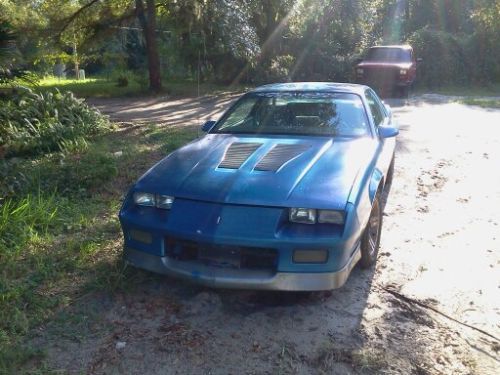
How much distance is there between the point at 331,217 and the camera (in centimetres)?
316

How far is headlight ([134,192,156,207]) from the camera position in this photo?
3.52 m

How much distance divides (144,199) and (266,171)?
0.87 metres

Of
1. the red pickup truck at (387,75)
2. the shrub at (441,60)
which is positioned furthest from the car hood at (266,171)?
the shrub at (441,60)

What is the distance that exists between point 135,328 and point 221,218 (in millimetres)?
856

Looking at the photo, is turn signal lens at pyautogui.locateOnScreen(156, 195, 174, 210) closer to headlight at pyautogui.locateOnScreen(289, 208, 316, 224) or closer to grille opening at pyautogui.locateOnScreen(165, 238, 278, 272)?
grille opening at pyautogui.locateOnScreen(165, 238, 278, 272)

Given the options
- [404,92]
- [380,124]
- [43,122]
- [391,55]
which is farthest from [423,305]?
[391,55]

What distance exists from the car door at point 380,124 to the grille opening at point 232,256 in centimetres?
149

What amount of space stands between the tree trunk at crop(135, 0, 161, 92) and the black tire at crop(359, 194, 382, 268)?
13.2m

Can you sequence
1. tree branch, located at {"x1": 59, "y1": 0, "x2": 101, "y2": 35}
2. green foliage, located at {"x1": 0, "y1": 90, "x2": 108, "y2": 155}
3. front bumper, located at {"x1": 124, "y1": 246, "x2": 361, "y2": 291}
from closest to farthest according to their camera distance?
1. front bumper, located at {"x1": 124, "y1": 246, "x2": 361, "y2": 291}
2. green foliage, located at {"x1": 0, "y1": 90, "x2": 108, "y2": 155}
3. tree branch, located at {"x1": 59, "y1": 0, "x2": 101, "y2": 35}

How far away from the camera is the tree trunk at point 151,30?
51.0 feet

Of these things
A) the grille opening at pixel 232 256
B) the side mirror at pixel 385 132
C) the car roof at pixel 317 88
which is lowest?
the grille opening at pixel 232 256

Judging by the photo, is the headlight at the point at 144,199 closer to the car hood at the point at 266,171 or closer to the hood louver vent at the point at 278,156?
the car hood at the point at 266,171

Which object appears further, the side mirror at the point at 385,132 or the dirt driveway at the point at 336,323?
the side mirror at the point at 385,132

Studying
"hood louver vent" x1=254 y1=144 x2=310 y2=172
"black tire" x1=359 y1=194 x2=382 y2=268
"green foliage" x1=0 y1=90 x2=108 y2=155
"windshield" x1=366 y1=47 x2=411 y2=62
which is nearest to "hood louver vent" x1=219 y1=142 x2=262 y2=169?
"hood louver vent" x1=254 y1=144 x2=310 y2=172
